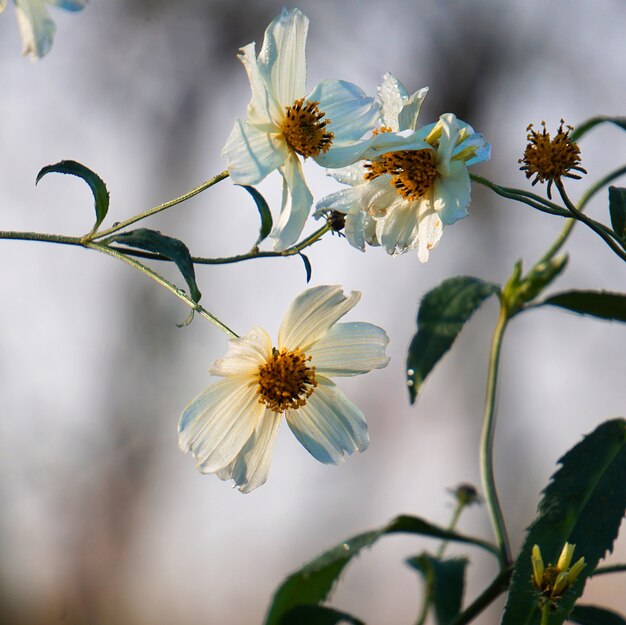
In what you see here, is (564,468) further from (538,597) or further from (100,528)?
(100,528)

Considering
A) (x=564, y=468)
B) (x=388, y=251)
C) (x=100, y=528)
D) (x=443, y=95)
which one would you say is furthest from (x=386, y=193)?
(x=100, y=528)

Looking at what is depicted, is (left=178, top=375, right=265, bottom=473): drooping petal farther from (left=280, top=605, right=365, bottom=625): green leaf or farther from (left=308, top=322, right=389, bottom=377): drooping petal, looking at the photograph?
(left=280, top=605, right=365, bottom=625): green leaf

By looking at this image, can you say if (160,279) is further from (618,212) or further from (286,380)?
(618,212)

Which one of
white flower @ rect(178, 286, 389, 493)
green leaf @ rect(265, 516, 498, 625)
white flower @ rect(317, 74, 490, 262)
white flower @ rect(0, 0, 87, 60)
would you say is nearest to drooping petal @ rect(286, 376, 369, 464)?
white flower @ rect(178, 286, 389, 493)

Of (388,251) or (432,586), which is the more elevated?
(388,251)

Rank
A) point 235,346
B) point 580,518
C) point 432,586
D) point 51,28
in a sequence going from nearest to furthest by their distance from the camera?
point 51,28
point 235,346
point 580,518
point 432,586
